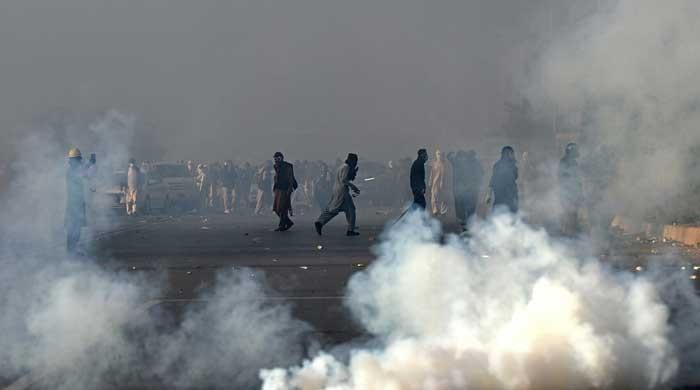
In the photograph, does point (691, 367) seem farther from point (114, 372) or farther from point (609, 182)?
point (609, 182)

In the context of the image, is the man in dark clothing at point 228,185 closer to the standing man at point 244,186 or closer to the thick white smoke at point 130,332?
the standing man at point 244,186

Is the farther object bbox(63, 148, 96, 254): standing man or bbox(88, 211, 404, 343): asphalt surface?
bbox(63, 148, 96, 254): standing man

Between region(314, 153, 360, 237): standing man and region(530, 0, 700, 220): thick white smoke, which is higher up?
region(530, 0, 700, 220): thick white smoke

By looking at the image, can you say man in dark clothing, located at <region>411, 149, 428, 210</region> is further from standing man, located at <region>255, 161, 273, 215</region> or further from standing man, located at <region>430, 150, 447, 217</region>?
standing man, located at <region>255, 161, 273, 215</region>

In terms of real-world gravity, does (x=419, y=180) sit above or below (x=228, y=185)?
above

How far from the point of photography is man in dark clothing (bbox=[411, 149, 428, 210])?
64.2 ft

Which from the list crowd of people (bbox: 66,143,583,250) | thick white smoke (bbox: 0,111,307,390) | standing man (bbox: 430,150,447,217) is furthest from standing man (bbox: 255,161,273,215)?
thick white smoke (bbox: 0,111,307,390)

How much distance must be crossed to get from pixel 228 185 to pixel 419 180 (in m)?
17.7

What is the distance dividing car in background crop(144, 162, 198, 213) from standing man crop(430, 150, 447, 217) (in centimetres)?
957

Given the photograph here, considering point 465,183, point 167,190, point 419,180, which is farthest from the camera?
point 167,190

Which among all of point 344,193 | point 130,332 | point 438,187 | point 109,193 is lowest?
point 109,193

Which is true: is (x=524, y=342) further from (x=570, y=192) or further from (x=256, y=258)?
(x=570, y=192)

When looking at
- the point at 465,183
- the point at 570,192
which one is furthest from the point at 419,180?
the point at 465,183

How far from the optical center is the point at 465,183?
2375 cm
